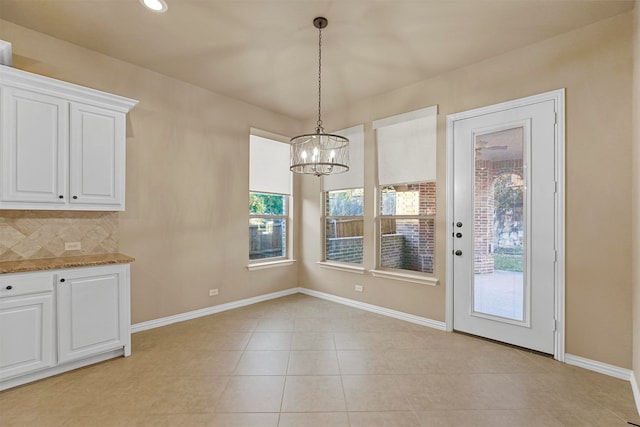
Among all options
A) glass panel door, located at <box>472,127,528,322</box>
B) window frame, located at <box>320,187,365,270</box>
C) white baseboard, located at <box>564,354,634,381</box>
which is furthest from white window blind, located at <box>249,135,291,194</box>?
white baseboard, located at <box>564,354,634,381</box>

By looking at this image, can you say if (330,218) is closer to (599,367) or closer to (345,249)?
(345,249)

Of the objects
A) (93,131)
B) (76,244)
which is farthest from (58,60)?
(76,244)

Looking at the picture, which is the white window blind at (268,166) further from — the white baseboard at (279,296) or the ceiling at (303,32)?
the white baseboard at (279,296)

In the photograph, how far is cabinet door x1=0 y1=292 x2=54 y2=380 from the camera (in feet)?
7.38

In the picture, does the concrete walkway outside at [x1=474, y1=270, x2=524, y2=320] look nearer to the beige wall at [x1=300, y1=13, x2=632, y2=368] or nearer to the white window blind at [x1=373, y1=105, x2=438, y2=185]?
the beige wall at [x1=300, y1=13, x2=632, y2=368]

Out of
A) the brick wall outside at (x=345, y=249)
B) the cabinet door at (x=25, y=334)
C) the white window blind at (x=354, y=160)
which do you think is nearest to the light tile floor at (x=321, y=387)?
the cabinet door at (x=25, y=334)

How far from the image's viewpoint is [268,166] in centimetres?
486

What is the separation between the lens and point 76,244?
3055mm

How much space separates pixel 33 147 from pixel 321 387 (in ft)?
9.99

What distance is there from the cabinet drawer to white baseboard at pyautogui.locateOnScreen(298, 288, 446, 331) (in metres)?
3.36

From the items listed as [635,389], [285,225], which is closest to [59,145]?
[285,225]

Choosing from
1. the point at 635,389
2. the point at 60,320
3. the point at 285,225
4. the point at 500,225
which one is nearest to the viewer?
the point at 635,389

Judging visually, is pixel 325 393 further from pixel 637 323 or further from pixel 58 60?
pixel 58 60

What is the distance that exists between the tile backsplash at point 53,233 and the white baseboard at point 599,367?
14.9ft
